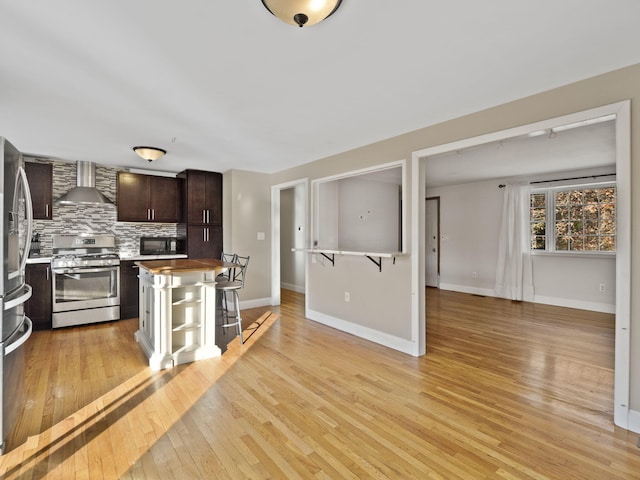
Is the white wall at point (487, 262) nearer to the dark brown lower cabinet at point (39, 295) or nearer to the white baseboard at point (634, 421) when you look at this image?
the white baseboard at point (634, 421)

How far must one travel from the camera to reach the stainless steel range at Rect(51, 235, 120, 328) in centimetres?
423

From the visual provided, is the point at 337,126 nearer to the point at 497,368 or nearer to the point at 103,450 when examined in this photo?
the point at 497,368

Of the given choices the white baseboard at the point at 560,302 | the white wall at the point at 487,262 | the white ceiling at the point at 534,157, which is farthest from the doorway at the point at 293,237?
the white baseboard at the point at 560,302

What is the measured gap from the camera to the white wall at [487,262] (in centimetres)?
527

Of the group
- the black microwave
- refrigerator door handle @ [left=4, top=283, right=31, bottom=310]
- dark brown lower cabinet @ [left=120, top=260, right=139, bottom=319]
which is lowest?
dark brown lower cabinet @ [left=120, top=260, right=139, bottom=319]

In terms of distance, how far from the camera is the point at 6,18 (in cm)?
167

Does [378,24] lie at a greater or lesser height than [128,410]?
greater

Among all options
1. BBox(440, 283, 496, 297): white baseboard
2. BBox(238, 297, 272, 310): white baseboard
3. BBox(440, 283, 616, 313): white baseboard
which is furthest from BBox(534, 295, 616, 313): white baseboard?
BBox(238, 297, 272, 310): white baseboard

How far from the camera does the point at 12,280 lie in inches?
78.3

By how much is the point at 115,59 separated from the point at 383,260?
299 centimetres

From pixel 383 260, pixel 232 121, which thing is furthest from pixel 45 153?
pixel 383 260

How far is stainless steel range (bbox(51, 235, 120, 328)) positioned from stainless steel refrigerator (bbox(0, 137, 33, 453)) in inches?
93.1

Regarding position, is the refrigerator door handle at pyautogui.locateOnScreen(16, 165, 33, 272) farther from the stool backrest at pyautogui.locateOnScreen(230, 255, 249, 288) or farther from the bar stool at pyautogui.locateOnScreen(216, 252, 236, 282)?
the bar stool at pyautogui.locateOnScreen(216, 252, 236, 282)

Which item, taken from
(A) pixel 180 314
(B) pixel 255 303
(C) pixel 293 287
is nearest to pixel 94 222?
(B) pixel 255 303
